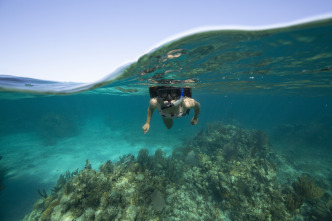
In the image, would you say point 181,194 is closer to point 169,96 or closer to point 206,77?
point 169,96

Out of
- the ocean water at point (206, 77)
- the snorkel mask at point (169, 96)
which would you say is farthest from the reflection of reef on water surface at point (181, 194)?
the snorkel mask at point (169, 96)

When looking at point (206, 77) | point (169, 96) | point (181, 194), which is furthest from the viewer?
point (206, 77)

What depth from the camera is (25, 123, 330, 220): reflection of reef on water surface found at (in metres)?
5.88

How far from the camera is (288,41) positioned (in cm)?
693

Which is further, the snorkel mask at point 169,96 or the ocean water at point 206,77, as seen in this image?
the ocean water at point 206,77

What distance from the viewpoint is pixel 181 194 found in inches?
301

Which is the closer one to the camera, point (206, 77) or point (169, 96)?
point (169, 96)

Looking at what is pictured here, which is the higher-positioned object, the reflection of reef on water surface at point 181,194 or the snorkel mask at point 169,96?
the snorkel mask at point 169,96

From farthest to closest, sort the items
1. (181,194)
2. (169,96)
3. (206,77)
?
(206,77) < (181,194) < (169,96)

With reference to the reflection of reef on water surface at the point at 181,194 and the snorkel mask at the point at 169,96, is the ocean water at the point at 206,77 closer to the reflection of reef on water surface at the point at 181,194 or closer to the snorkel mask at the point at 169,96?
the reflection of reef on water surface at the point at 181,194

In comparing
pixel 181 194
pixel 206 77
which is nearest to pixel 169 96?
pixel 181 194

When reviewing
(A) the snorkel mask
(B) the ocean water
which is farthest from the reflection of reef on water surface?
(A) the snorkel mask

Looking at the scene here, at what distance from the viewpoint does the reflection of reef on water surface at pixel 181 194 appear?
5883 mm

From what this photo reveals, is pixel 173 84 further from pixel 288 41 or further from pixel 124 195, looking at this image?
pixel 124 195
